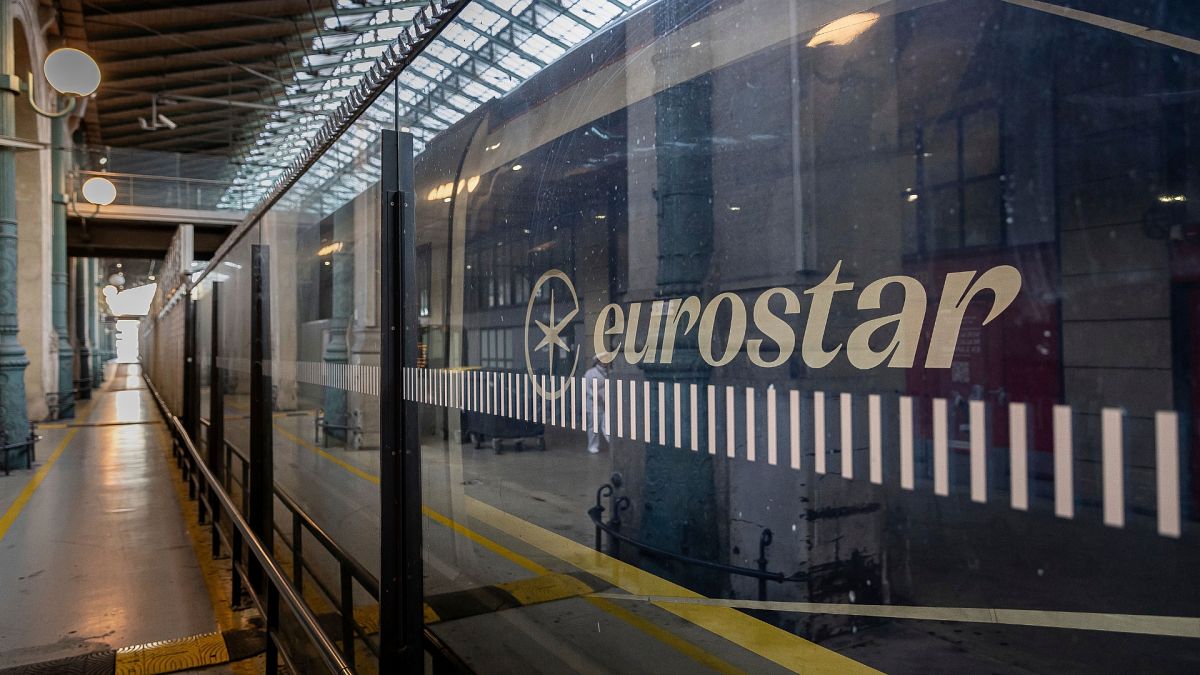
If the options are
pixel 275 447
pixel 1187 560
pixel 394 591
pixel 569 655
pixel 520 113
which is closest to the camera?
pixel 1187 560

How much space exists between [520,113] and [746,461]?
894 mm

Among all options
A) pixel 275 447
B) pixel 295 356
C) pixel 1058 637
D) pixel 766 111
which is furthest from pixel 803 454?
pixel 275 447

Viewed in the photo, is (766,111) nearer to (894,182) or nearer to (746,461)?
(894,182)

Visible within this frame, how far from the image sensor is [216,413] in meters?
5.54

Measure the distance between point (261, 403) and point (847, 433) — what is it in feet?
11.7

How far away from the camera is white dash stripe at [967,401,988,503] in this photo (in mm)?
688

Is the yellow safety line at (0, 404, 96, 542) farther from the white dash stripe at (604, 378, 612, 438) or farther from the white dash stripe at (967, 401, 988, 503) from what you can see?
the white dash stripe at (967, 401, 988, 503)

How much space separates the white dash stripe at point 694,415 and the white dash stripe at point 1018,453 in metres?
0.41

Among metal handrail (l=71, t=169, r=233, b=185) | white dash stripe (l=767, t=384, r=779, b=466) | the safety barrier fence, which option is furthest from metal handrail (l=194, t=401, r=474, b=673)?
metal handrail (l=71, t=169, r=233, b=185)

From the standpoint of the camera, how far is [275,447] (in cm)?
367

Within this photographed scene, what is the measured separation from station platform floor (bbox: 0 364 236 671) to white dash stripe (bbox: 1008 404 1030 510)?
15.3 ft

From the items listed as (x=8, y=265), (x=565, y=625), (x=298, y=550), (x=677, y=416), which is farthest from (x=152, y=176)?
(x=677, y=416)

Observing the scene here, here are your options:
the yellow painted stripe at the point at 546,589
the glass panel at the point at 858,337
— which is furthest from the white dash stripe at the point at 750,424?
the yellow painted stripe at the point at 546,589

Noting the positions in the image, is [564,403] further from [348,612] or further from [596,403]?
[348,612]
